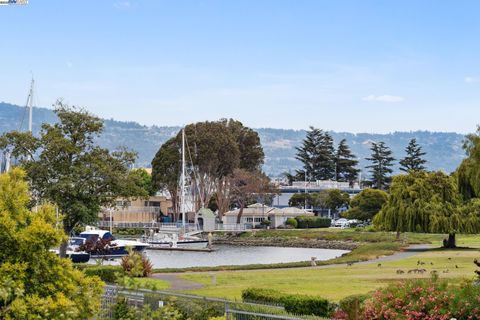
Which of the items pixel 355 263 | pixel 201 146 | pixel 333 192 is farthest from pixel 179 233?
pixel 355 263

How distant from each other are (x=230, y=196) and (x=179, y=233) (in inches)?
752

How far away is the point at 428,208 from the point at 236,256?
2117cm

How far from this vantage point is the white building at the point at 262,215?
134625 millimetres

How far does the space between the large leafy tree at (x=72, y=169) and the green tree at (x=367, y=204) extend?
77089 millimetres

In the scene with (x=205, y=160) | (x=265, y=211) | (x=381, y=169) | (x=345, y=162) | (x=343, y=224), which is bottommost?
(x=343, y=224)

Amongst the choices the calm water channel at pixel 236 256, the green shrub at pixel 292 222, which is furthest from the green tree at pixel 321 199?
the calm water channel at pixel 236 256

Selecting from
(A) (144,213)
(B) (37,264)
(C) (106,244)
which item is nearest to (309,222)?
(A) (144,213)

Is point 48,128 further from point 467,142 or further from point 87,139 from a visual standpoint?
point 467,142

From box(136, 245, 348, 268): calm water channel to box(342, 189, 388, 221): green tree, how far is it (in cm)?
2925

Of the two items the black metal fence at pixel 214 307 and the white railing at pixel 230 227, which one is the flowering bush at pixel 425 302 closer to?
the black metal fence at pixel 214 307

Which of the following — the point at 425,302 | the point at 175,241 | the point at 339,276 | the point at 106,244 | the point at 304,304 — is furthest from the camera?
the point at 175,241

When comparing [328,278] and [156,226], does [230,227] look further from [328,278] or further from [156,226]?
[328,278]

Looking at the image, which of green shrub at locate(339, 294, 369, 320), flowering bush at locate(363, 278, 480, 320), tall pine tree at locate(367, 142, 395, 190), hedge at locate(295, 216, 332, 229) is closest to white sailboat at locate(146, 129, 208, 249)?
hedge at locate(295, 216, 332, 229)

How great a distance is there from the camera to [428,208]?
2938 inches
